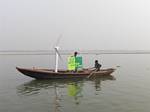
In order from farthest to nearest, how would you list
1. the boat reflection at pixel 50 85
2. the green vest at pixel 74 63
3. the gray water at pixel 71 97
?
the green vest at pixel 74 63
the boat reflection at pixel 50 85
the gray water at pixel 71 97

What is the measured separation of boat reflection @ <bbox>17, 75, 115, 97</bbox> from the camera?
26875mm

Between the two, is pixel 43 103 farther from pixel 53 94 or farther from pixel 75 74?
pixel 75 74

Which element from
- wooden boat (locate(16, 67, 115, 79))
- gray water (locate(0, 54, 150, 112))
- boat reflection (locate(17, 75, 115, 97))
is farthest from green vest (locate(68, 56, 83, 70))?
gray water (locate(0, 54, 150, 112))

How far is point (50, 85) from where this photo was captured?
30.5m

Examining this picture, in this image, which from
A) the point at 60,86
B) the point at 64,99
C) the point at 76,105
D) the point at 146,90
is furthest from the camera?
the point at 60,86

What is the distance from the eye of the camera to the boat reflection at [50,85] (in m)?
26.9

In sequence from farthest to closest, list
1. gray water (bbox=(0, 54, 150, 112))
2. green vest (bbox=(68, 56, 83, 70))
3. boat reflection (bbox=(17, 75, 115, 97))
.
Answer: green vest (bbox=(68, 56, 83, 70)) → boat reflection (bbox=(17, 75, 115, 97)) → gray water (bbox=(0, 54, 150, 112))

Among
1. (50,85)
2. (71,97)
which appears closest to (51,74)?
(50,85)

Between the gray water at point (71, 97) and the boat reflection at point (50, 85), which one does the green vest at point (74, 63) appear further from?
the gray water at point (71, 97)

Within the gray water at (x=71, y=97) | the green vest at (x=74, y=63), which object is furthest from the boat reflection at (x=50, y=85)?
the green vest at (x=74, y=63)

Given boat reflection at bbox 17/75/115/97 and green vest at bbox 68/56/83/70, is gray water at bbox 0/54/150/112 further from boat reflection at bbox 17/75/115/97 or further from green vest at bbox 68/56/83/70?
green vest at bbox 68/56/83/70

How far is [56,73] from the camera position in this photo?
108 feet

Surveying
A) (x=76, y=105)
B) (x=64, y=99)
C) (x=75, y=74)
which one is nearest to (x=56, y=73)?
(x=75, y=74)

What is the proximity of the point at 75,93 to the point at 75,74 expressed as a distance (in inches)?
326
